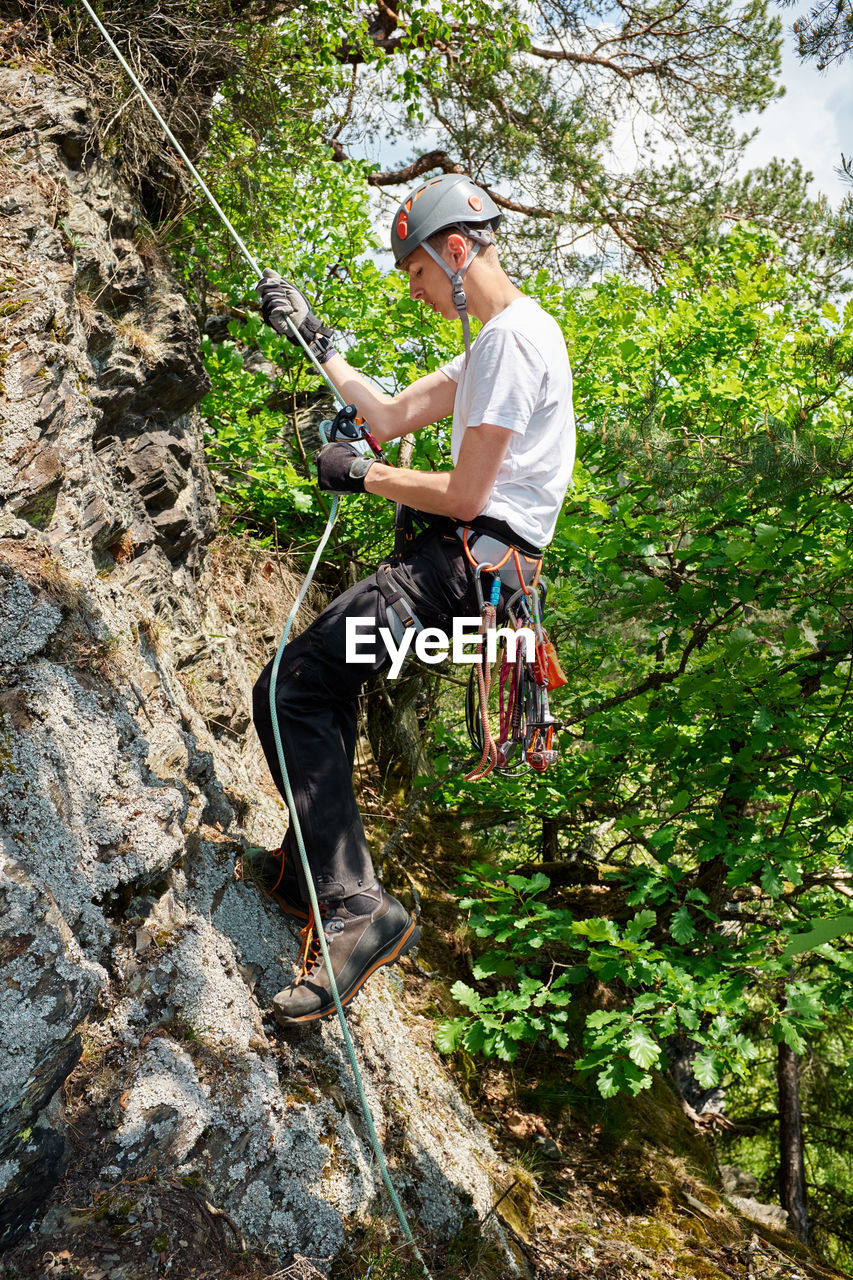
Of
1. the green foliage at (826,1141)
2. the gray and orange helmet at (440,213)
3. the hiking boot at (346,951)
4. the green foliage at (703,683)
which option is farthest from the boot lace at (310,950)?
the green foliage at (826,1141)

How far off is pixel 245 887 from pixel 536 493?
5.41ft

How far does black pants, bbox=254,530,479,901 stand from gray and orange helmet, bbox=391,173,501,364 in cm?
→ 65

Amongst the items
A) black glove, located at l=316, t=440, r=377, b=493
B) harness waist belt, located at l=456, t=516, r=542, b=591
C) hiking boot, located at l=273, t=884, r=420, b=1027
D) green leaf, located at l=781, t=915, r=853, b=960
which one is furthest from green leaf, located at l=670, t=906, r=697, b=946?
green leaf, located at l=781, t=915, r=853, b=960

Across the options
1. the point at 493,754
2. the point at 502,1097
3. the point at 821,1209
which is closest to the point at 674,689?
the point at 493,754

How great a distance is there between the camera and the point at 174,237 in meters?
4.84

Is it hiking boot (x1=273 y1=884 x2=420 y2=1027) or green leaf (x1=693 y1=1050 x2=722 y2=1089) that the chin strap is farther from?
green leaf (x1=693 y1=1050 x2=722 y2=1089)

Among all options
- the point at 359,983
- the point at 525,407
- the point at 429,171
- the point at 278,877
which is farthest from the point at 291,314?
the point at 429,171

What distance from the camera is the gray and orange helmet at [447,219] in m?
2.59

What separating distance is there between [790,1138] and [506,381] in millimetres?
10103

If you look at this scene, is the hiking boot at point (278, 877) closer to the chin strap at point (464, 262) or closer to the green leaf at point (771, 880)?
the chin strap at point (464, 262)

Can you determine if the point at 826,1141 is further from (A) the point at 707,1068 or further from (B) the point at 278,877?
(B) the point at 278,877

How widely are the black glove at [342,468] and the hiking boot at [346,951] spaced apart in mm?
1262

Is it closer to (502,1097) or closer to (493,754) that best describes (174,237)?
(493,754)

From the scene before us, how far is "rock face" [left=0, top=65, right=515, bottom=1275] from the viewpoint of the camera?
1.98 meters
